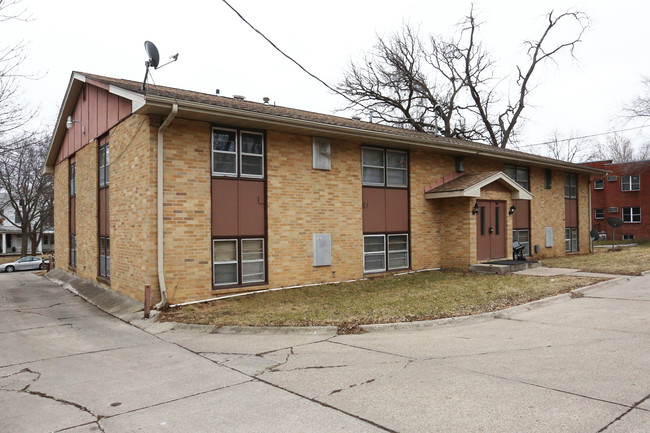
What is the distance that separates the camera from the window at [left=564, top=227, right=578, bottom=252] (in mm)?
21359

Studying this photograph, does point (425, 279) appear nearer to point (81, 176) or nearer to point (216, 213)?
point (216, 213)

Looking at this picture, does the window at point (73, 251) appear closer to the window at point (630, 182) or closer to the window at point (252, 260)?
the window at point (252, 260)

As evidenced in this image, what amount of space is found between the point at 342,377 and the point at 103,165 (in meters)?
11.3

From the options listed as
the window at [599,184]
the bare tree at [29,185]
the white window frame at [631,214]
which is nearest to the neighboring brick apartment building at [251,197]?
the bare tree at [29,185]

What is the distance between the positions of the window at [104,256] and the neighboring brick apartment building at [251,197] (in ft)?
0.13

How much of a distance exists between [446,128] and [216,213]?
25924 millimetres

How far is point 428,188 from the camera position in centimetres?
1527

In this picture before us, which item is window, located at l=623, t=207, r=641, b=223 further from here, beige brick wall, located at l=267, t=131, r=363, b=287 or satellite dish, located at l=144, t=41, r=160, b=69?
satellite dish, located at l=144, t=41, r=160, b=69

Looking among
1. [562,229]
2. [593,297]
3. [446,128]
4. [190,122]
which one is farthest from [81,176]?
[446,128]

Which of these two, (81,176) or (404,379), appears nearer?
(404,379)

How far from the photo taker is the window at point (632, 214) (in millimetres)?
37775

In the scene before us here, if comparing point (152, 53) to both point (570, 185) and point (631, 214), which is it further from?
point (631, 214)

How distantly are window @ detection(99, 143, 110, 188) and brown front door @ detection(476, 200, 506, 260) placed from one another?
11.8 meters

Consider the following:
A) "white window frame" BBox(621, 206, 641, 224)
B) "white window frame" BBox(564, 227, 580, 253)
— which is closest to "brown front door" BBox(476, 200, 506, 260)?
"white window frame" BBox(564, 227, 580, 253)
